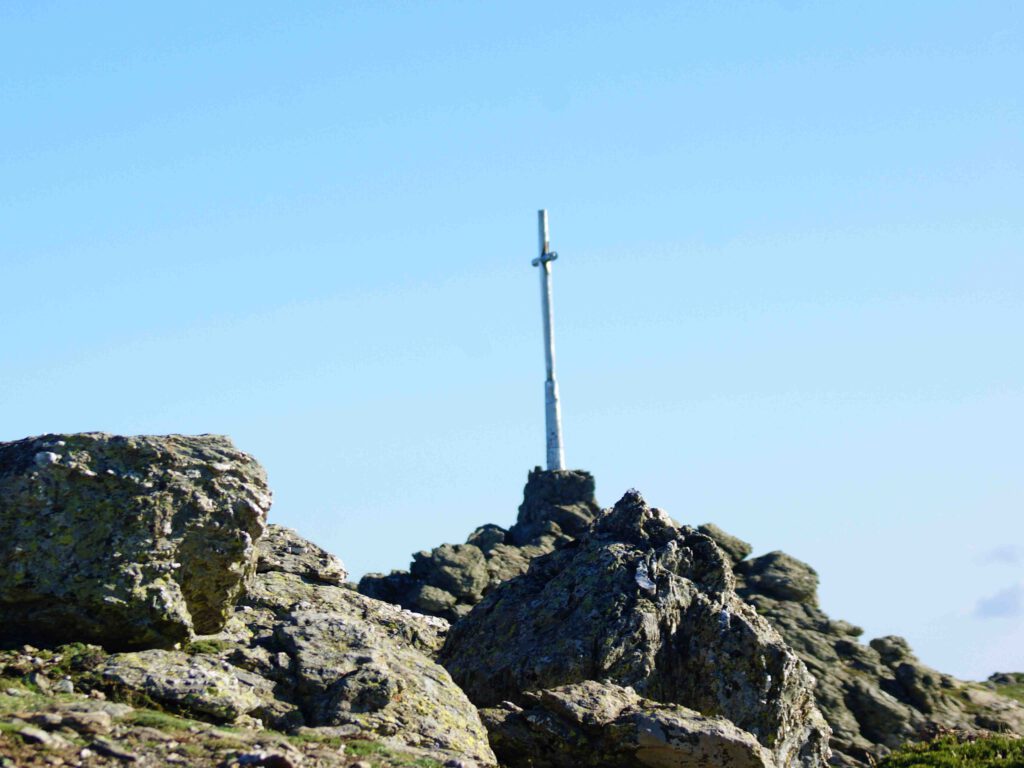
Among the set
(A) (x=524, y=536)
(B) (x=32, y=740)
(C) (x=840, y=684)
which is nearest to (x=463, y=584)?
(A) (x=524, y=536)

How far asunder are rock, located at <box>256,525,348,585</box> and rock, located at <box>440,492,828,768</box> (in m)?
4.10

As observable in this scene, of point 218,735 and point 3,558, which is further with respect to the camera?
point 3,558

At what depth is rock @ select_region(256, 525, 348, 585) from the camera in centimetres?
3438

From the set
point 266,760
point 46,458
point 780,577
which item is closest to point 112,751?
point 266,760

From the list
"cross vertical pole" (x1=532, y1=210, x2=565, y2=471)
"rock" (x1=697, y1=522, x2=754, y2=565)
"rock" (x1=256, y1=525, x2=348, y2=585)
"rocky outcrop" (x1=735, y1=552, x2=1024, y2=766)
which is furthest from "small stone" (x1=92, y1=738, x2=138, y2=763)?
"cross vertical pole" (x1=532, y1=210, x2=565, y2=471)

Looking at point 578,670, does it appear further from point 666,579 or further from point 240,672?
point 240,672

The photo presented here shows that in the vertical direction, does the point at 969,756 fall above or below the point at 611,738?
above

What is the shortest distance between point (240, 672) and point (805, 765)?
14997 mm

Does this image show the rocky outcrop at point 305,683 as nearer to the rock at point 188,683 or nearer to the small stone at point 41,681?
the rock at point 188,683

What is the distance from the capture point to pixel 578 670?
29859 millimetres

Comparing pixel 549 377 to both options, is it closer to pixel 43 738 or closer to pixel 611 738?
pixel 611 738

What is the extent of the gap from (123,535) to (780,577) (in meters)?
72.2

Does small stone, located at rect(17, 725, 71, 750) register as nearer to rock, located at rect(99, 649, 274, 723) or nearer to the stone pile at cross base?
rock, located at rect(99, 649, 274, 723)

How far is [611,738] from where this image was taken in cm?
2553
